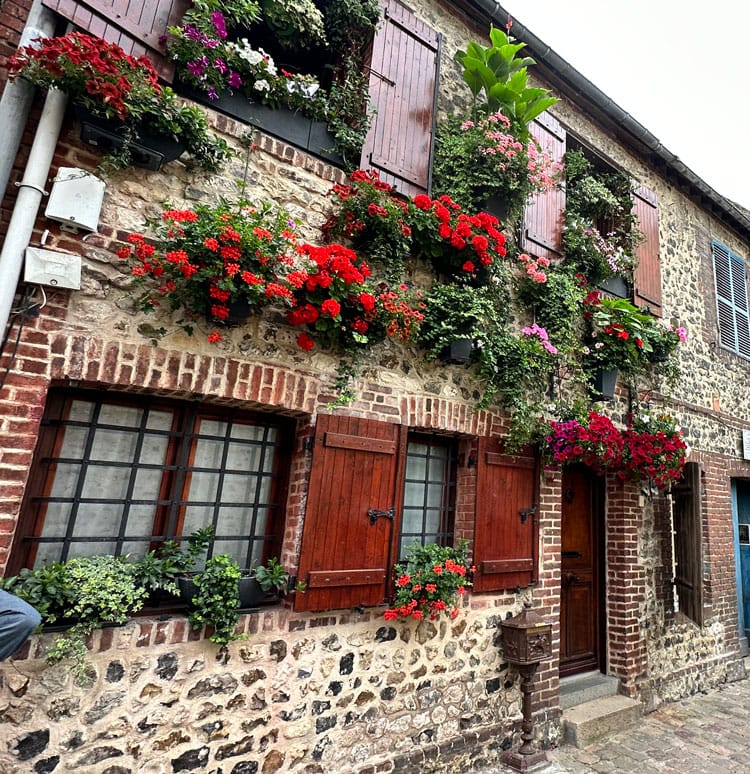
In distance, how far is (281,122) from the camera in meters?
3.56

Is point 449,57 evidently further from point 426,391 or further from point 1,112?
point 1,112

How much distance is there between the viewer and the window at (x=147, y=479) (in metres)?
2.69

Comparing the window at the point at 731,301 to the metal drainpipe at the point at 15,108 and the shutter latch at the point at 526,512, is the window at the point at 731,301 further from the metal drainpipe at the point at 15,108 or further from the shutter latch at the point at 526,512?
the metal drainpipe at the point at 15,108

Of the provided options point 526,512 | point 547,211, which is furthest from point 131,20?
point 526,512

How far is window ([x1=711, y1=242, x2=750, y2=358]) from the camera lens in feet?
24.8

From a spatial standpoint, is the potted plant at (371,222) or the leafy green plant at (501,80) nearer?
the potted plant at (371,222)

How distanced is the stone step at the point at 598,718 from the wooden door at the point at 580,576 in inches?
14.5

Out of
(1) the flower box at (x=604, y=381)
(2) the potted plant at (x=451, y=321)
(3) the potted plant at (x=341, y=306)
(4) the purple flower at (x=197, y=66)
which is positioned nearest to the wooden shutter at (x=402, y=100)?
(2) the potted plant at (x=451, y=321)

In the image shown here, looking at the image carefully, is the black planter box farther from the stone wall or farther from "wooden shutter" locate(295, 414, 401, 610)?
"wooden shutter" locate(295, 414, 401, 610)

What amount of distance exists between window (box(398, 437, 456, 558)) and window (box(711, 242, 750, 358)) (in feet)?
18.7

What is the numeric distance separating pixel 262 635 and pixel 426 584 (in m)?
1.16

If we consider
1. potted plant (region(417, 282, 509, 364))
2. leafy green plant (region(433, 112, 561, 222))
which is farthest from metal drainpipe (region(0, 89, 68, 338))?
leafy green plant (region(433, 112, 561, 222))

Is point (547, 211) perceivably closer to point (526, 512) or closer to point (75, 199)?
point (526, 512)

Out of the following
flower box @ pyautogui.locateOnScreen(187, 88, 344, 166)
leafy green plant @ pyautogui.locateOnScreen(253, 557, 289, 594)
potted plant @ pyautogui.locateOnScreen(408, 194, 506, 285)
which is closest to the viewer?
leafy green plant @ pyautogui.locateOnScreen(253, 557, 289, 594)
